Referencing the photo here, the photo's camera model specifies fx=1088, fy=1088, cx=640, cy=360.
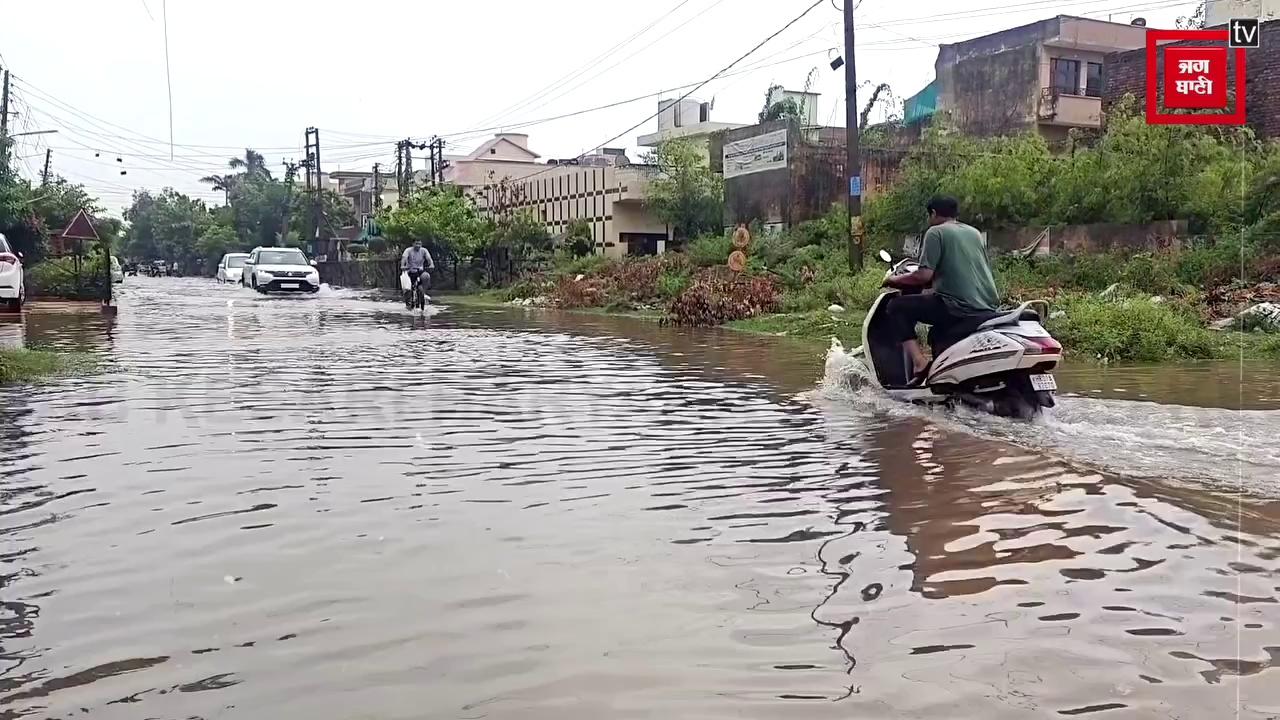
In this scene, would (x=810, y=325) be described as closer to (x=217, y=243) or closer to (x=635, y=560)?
(x=635, y=560)

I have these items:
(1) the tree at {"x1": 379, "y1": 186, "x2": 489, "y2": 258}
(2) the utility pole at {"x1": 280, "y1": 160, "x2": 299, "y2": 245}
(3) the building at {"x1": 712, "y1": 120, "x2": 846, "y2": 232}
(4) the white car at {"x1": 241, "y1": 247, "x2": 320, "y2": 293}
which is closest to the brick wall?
(3) the building at {"x1": 712, "y1": 120, "x2": 846, "y2": 232}

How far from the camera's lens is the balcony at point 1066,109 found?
34.4 m

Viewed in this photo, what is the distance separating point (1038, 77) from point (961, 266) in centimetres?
3024

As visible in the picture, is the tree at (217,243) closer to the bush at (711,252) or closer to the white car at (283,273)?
the white car at (283,273)

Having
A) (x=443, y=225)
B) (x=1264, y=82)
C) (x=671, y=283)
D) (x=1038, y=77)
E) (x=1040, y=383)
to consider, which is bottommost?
(x=1040, y=383)

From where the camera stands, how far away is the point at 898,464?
631cm

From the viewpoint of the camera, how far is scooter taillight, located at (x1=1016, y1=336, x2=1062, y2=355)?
704 cm

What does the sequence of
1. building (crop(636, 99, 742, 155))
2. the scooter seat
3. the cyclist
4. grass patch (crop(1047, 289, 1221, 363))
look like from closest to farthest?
the scooter seat < grass patch (crop(1047, 289, 1221, 363)) < the cyclist < building (crop(636, 99, 742, 155))

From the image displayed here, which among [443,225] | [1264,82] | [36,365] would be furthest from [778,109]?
[36,365]

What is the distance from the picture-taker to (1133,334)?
41.2 feet

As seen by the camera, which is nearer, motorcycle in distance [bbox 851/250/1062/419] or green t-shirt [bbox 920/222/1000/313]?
motorcycle in distance [bbox 851/250/1062/419]

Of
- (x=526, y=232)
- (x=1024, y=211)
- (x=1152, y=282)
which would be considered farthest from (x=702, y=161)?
(x=1152, y=282)

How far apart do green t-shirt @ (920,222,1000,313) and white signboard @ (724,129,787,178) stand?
23.8 meters

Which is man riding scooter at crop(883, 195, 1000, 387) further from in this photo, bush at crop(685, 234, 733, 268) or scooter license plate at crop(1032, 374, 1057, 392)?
bush at crop(685, 234, 733, 268)
